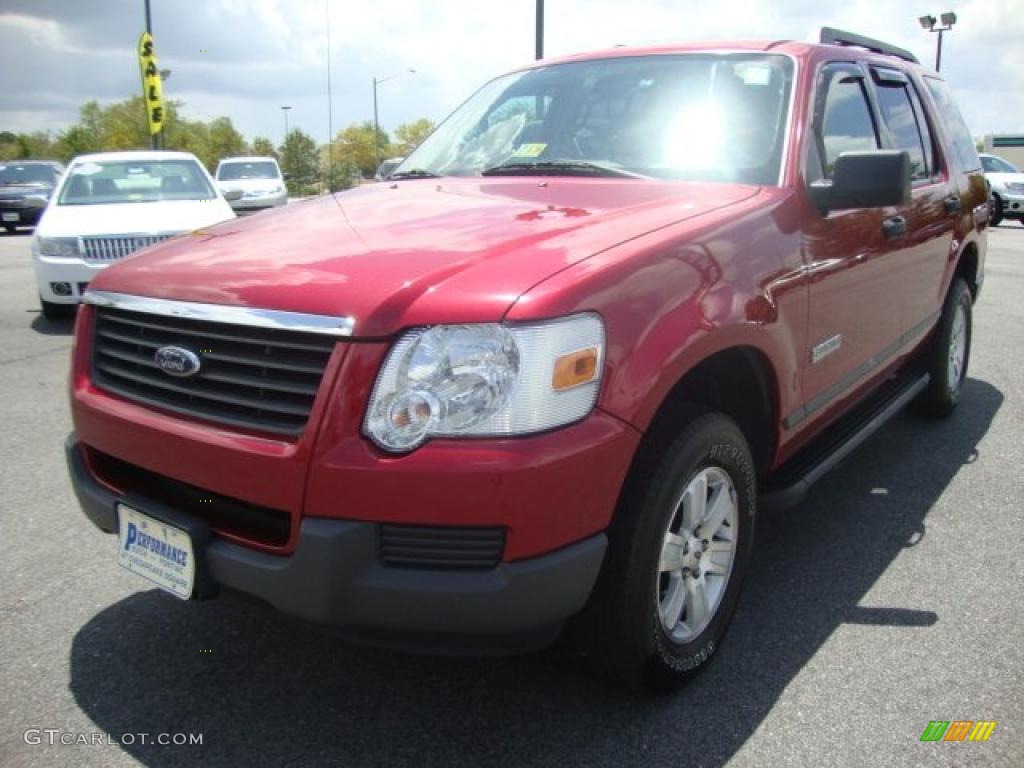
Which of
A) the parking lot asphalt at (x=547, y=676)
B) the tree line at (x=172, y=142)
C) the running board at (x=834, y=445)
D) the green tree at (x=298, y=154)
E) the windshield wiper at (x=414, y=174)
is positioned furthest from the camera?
the green tree at (x=298, y=154)

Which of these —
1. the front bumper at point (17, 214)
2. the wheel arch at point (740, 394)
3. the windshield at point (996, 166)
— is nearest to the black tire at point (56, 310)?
the wheel arch at point (740, 394)

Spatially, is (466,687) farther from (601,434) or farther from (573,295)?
(573,295)

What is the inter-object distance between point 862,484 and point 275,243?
302 cm

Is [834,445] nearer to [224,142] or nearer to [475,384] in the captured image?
[475,384]

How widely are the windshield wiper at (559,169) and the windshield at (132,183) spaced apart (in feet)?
21.5

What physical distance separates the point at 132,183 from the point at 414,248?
786cm

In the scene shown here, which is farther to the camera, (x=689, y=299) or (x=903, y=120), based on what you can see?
(x=903, y=120)

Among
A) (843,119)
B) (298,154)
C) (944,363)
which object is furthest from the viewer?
(298,154)

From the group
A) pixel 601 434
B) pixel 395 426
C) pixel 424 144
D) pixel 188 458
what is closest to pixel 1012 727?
pixel 601 434

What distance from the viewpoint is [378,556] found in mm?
2000

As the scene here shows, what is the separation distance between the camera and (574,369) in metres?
2.03

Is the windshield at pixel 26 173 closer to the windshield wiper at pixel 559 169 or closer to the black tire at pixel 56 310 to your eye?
the black tire at pixel 56 310

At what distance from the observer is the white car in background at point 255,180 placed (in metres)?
23.8

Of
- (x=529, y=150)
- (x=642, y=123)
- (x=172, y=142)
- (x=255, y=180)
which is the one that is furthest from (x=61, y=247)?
(x=172, y=142)
